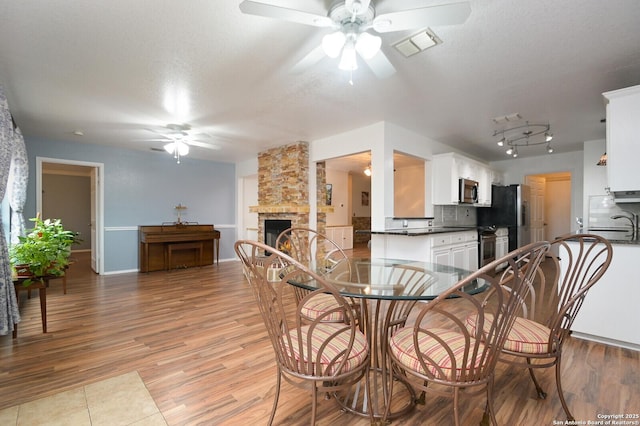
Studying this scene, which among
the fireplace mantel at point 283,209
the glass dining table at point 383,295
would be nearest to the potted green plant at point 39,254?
the glass dining table at point 383,295

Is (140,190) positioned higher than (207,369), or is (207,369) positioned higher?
(140,190)

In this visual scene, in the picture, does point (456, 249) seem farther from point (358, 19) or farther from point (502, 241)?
point (358, 19)

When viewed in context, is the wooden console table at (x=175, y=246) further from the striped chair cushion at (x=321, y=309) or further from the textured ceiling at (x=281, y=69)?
the striped chair cushion at (x=321, y=309)

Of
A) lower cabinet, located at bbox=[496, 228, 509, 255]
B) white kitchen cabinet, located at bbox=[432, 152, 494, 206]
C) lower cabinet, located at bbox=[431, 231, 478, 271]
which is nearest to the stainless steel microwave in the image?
white kitchen cabinet, located at bbox=[432, 152, 494, 206]

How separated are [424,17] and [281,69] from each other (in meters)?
1.30

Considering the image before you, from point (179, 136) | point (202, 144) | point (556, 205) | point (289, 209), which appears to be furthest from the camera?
point (556, 205)

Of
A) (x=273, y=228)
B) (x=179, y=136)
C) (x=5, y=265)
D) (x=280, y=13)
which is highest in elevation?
(x=179, y=136)

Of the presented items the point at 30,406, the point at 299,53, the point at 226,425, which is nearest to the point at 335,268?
the point at 226,425

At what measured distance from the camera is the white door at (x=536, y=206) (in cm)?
619

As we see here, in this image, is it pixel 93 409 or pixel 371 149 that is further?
pixel 371 149

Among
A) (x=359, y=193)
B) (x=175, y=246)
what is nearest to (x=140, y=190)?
(x=175, y=246)

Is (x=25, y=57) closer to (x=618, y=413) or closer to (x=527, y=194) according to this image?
(x=618, y=413)

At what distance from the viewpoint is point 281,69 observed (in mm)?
2391

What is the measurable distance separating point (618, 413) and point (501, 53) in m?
2.30
